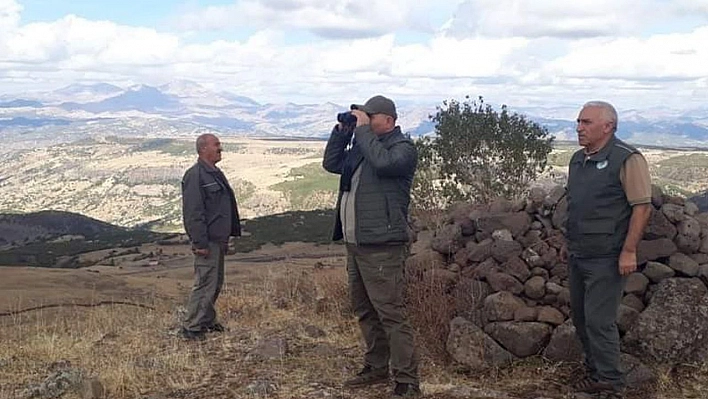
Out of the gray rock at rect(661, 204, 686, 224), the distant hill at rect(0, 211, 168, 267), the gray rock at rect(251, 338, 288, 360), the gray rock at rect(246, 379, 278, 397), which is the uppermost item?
the gray rock at rect(661, 204, 686, 224)

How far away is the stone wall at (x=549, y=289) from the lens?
661 centimetres

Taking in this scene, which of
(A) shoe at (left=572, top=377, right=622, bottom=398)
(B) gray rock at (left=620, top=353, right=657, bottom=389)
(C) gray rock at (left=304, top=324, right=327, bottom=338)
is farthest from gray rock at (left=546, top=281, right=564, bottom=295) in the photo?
(C) gray rock at (left=304, top=324, right=327, bottom=338)

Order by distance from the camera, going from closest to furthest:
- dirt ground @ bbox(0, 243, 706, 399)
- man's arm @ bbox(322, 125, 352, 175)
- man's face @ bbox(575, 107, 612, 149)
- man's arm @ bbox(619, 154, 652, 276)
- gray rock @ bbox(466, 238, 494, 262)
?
man's arm @ bbox(619, 154, 652, 276) → man's face @ bbox(575, 107, 612, 149) → man's arm @ bbox(322, 125, 352, 175) → dirt ground @ bbox(0, 243, 706, 399) → gray rock @ bbox(466, 238, 494, 262)

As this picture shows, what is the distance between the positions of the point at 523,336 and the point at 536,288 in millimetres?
567

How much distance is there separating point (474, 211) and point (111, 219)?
490 feet

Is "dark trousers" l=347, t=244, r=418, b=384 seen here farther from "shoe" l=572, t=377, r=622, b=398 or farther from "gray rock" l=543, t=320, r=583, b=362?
"gray rock" l=543, t=320, r=583, b=362

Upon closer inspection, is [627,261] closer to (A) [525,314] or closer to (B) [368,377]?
(A) [525,314]

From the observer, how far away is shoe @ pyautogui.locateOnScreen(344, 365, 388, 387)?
6.31m

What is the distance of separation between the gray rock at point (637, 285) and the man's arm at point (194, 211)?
4.38 m

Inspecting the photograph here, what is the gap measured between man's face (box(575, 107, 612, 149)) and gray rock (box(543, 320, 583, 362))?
1.85 metres

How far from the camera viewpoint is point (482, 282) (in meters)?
7.50

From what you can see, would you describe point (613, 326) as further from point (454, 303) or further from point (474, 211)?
point (474, 211)

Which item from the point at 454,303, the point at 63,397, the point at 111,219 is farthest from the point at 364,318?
the point at 111,219

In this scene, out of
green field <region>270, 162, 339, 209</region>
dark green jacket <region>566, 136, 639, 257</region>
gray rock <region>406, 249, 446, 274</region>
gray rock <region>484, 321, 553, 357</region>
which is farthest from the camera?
green field <region>270, 162, 339, 209</region>
